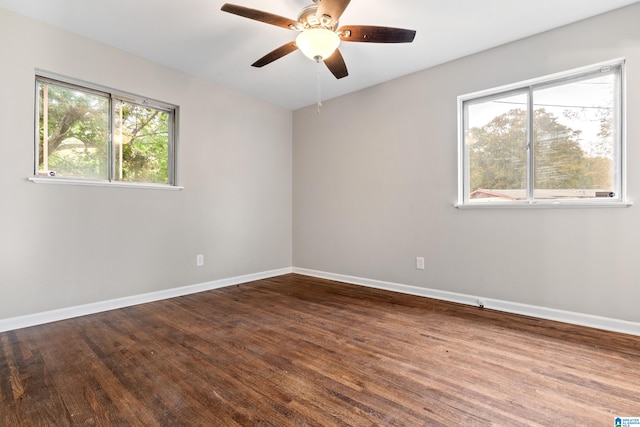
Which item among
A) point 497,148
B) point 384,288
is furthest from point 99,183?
point 497,148

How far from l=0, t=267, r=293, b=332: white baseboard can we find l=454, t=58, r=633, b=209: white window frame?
290 cm

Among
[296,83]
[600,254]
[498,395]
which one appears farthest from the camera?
[296,83]

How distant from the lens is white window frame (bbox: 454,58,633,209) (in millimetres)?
2352

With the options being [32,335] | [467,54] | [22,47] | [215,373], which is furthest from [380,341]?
[22,47]

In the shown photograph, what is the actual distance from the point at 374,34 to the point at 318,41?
1.35 feet

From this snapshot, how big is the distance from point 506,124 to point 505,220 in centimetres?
95

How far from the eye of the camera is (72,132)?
278 centimetres

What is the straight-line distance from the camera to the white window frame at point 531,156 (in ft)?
7.72

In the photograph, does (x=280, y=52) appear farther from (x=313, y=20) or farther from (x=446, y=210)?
(x=446, y=210)

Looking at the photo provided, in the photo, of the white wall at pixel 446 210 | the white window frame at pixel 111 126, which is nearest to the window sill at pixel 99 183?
the white window frame at pixel 111 126

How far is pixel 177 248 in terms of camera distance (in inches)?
133

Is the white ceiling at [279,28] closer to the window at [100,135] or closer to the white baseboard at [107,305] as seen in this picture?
the window at [100,135]

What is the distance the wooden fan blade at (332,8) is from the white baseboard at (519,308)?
2765mm

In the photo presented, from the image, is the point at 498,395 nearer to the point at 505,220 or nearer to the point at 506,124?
the point at 505,220
